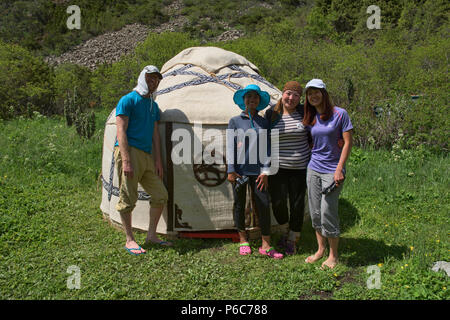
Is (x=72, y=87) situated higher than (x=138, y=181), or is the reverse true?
(x=72, y=87)

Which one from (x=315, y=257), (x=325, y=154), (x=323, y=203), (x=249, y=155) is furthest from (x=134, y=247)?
(x=325, y=154)

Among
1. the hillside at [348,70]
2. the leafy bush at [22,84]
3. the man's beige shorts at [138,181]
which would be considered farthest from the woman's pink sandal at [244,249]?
the leafy bush at [22,84]

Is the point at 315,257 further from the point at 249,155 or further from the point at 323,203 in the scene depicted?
the point at 249,155

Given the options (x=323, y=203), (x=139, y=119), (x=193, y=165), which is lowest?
(x=323, y=203)

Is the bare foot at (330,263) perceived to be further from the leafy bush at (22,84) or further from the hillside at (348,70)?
the leafy bush at (22,84)

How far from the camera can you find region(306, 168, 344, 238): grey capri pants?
108 inches

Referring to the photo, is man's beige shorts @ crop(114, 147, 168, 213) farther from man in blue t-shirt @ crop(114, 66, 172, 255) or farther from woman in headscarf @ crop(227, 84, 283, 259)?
woman in headscarf @ crop(227, 84, 283, 259)

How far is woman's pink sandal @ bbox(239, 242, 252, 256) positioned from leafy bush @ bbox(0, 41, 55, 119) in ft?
28.5

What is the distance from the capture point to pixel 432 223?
3814 mm

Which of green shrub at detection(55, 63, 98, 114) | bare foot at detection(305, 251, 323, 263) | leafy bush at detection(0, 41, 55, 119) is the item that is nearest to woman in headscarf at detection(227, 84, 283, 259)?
bare foot at detection(305, 251, 323, 263)

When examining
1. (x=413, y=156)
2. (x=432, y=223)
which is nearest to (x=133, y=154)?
(x=432, y=223)

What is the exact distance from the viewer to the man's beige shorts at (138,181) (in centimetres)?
311

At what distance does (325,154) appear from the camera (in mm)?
2742

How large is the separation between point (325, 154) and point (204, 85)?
1618mm
